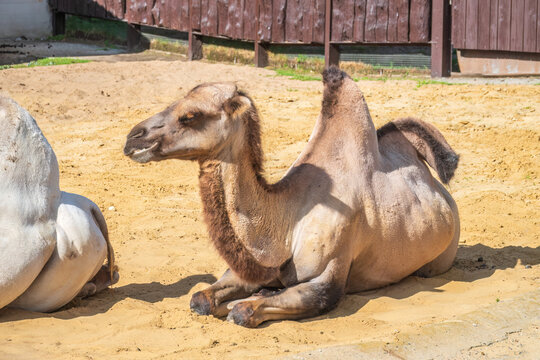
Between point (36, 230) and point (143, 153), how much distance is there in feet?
2.64

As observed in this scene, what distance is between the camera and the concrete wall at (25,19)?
2322cm

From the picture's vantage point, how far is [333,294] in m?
5.84

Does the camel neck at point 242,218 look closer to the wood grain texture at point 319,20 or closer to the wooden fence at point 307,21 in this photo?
the wooden fence at point 307,21

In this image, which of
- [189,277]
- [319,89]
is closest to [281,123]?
[319,89]

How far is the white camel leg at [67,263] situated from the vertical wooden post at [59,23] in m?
20.1

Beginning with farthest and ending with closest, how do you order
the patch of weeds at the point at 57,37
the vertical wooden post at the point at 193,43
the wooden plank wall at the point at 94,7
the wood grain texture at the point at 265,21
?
the patch of weeds at the point at 57,37 < the wooden plank wall at the point at 94,7 < the vertical wooden post at the point at 193,43 < the wood grain texture at the point at 265,21

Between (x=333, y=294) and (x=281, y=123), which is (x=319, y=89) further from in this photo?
(x=333, y=294)

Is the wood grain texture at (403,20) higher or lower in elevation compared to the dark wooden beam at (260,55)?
higher

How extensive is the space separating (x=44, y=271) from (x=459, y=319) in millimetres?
2583

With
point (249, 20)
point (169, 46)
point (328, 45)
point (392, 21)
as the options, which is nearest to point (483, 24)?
point (392, 21)

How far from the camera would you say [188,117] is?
5.55 m

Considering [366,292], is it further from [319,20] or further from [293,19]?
[293,19]

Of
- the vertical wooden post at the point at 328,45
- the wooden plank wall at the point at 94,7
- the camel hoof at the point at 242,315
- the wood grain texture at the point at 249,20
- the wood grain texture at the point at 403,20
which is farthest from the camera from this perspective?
the wooden plank wall at the point at 94,7

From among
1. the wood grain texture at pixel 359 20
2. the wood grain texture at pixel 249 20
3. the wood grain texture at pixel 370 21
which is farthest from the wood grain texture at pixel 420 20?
the wood grain texture at pixel 249 20
